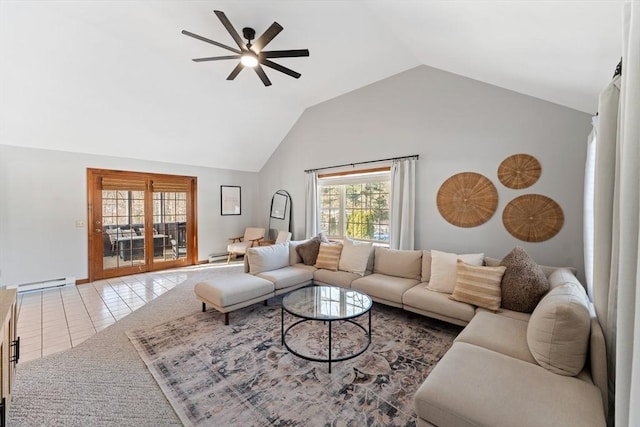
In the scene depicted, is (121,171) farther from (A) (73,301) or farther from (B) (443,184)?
(B) (443,184)

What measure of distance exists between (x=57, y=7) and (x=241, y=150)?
353cm

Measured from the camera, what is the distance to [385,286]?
121 inches

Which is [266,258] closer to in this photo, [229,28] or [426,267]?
[426,267]

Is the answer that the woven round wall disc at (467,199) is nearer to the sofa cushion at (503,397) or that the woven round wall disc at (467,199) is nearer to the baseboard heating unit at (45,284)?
the sofa cushion at (503,397)

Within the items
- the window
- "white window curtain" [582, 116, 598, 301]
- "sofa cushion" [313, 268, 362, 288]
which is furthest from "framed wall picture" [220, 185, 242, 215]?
"white window curtain" [582, 116, 598, 301]

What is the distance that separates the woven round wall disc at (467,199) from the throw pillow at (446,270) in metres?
0.79

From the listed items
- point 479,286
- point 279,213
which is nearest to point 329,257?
point 479,286

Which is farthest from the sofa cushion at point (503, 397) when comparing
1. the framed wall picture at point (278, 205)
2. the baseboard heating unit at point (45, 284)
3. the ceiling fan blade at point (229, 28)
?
the baseboard heating unit at point (45, 284)

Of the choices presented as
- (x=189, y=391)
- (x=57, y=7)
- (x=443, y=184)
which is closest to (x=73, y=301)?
(x=189, y=391)

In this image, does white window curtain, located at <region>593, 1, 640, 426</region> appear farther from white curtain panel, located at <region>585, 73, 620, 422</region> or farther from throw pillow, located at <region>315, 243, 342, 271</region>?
throw pillow, located at <region>315, 243, 342, 271</region>

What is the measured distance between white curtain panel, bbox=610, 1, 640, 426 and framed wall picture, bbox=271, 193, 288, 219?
222 inches

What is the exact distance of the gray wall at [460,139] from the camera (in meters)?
2.88

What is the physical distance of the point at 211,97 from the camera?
440 cm

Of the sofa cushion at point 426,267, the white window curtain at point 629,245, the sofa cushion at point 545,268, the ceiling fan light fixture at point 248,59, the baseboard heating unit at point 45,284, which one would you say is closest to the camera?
the white window curtain at point 629,245
